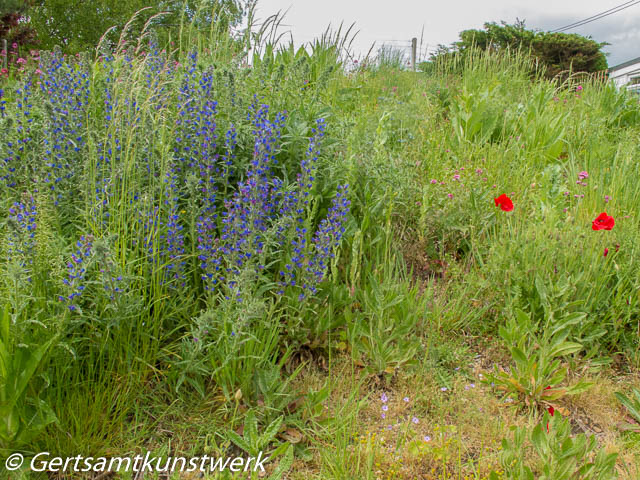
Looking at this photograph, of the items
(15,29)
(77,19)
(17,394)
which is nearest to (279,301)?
(17,394)

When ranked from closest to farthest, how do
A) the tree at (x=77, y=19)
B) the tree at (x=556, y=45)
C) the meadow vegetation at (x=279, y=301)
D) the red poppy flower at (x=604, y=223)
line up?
the meadow vegetation at (x=279, y=301) → the red poppy flower at (x=604, y=223) → the tree at (x=77, y=19) → the tree at (x=556, y=45)

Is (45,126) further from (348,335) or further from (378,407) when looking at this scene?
(378,407)

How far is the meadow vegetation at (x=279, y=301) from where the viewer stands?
1826mm

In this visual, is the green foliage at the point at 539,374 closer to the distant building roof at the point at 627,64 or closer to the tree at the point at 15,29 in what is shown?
the tree at the point at 15,29

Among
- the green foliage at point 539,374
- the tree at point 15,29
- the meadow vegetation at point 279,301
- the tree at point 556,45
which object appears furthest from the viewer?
the tree at point 556,45

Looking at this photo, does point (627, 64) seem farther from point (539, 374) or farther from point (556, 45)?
point (539, 374)

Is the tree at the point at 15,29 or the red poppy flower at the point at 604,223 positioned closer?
the red poppy flower at the point at 604,223

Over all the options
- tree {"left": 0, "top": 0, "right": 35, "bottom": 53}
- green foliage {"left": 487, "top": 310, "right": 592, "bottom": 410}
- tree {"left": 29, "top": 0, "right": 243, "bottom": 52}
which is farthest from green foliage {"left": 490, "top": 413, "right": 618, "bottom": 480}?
tree {"left": 29, "top": 0, "right": 243, "bottom": 52}

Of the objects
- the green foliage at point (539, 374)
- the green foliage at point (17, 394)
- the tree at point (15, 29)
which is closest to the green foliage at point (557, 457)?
the green foliage at point (539, 374)

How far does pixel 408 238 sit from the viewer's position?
130 inches

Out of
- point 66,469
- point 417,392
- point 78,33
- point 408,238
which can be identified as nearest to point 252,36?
point 408,238

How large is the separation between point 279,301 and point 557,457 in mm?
1304

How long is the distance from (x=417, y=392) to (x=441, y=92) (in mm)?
5259

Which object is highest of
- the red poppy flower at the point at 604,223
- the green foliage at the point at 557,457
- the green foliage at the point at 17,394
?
the red poppy flower at the point at 604,223
